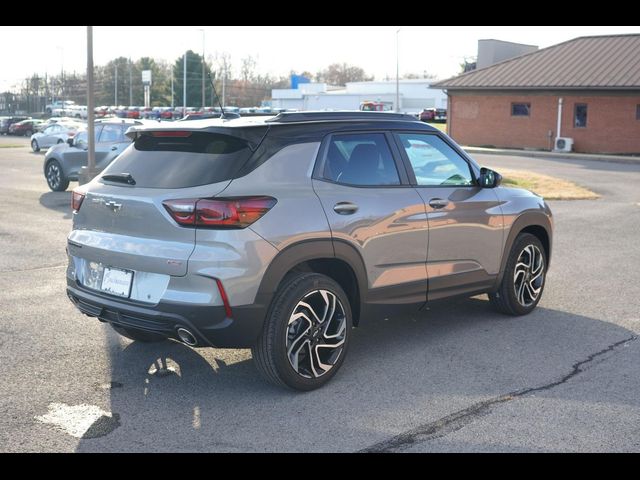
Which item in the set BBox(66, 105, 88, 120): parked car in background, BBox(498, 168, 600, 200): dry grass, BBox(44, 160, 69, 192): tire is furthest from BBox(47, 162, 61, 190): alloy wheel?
BBox(66, 105, 88, 120): parked car in background

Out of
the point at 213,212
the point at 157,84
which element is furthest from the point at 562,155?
the point at 157,84

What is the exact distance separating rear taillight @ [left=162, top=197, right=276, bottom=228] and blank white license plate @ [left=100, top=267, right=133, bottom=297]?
0.56 meters

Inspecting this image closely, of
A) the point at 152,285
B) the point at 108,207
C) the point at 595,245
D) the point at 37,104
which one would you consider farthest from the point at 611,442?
the point at 37,104

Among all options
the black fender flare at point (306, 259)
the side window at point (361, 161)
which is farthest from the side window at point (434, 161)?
the black fender flare at point (306, 259)

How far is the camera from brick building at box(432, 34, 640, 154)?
37.4 meters

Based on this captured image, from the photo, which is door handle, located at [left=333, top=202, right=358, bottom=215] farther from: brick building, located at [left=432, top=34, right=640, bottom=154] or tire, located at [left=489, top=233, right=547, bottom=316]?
brick building, located at [left=432, top=34, right=640, bottom=154]

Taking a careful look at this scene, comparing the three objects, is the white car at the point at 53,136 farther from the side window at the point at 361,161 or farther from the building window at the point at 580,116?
the side window at the point at 361,161

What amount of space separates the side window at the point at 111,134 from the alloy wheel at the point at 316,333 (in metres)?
14.6

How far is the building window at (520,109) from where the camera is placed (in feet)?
134

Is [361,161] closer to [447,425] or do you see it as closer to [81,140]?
[447,425]

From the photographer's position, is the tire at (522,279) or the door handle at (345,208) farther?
the tire at (522,279)

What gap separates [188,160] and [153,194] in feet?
1.06

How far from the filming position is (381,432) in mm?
4656
